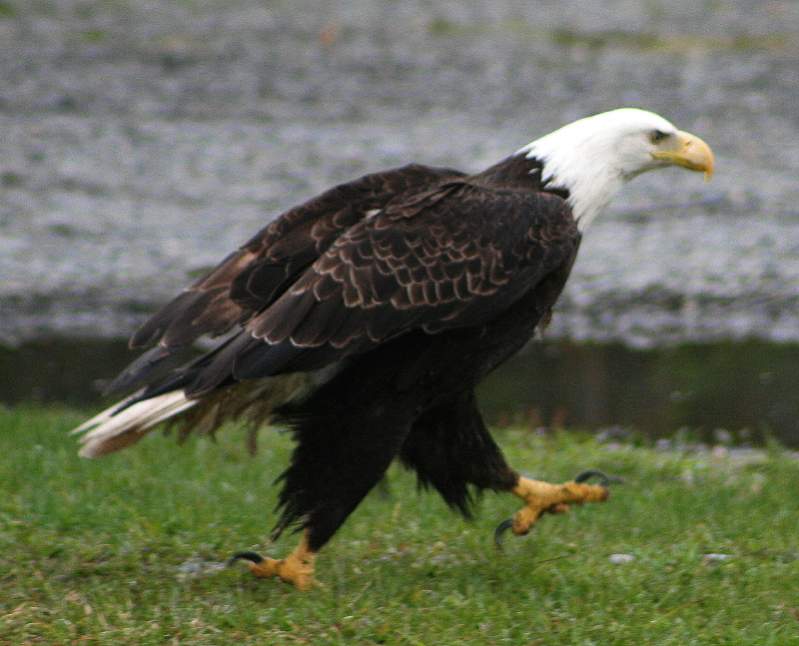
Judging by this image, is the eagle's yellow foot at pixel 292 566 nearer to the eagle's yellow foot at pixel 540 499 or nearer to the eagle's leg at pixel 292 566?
the eagle's leg at pixel 292 566

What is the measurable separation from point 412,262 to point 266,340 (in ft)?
1.71

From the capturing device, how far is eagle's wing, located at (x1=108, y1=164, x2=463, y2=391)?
207 inches

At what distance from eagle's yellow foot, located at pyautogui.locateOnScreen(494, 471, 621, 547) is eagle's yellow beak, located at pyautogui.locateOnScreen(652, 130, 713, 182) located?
1.18m

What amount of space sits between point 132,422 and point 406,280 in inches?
38.5

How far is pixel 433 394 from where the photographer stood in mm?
5082

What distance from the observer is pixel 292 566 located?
5.07 m

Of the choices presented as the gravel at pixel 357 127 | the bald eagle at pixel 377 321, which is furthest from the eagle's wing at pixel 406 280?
the gravel at pixel 357 127

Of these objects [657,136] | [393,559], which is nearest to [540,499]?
[393,559]

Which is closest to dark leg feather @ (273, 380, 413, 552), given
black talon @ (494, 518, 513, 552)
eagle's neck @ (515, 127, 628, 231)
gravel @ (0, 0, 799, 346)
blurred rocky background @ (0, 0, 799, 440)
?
black talon @ (494, 518, 513, 552)

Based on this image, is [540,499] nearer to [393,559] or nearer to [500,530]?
[500,530]

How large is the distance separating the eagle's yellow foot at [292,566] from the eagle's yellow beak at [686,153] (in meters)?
1.80

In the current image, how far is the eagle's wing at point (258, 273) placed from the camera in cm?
526

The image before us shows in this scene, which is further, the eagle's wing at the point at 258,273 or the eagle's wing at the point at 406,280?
the eagle's wing at the point at 258,273

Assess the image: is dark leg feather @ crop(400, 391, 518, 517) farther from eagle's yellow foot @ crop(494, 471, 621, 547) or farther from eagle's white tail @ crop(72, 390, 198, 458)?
eagle's white tail @ crop(72, 390, 198, 458)
